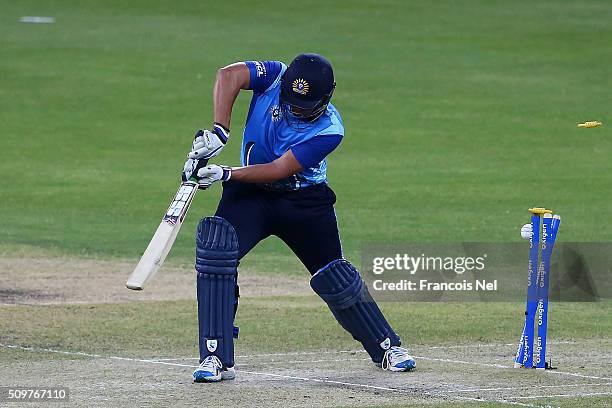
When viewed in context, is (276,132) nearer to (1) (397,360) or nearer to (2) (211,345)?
(2) (211,345)

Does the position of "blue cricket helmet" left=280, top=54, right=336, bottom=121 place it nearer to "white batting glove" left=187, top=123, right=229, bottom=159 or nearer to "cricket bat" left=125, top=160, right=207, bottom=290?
"white batting glove" left=187, top=123, right=229, bottom=159

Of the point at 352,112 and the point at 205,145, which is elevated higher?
the point at 352,112

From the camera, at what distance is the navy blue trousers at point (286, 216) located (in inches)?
322

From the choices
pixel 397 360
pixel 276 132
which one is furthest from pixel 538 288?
pixel 276 132

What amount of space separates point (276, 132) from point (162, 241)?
0.93 metres

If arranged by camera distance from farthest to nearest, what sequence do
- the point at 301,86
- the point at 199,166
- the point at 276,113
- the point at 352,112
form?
the point at 352,112 → the point at 276,113 → the point at 301,86 → the point at 199,166

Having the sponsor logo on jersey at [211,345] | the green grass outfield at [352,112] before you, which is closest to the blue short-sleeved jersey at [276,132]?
the sponsor logo on jersey at [211,345]

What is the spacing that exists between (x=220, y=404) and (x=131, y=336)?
104 inches

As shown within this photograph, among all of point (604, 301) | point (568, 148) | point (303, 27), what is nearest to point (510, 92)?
point (568, 148)

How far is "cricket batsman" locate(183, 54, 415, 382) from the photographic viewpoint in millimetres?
7941

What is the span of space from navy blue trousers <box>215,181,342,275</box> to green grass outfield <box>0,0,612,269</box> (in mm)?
5745

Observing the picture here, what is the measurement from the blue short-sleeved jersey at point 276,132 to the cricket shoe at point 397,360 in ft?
3.61

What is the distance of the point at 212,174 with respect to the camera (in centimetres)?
777

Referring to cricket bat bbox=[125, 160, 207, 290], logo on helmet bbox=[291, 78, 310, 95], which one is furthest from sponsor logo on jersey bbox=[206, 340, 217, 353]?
logo on helmet bbox=[291, 78, 310, 95]
